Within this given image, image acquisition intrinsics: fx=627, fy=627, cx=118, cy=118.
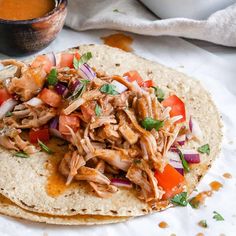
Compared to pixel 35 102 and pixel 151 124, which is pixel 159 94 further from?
pixel 35 102

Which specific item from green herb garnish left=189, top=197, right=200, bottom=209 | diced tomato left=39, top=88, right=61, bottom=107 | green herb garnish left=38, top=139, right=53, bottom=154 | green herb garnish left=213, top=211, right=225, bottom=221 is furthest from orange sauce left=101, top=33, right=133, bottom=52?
green herb garnish left=213, top=211, right=225, bottom=221

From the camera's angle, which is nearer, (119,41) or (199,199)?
(199,199)

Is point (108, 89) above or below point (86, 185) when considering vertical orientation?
above

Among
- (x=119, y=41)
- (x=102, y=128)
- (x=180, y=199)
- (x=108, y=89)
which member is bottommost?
(x=119, y=41)

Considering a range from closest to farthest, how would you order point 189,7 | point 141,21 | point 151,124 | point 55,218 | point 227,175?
point 55,218 → point 151,124 → point 227,175 → point 189,7 → point 141,21

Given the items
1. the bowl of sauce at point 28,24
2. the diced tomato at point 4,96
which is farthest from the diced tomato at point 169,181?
the bowl of sauce at point 28,24

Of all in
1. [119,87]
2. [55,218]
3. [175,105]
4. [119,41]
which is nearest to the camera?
[55,218]

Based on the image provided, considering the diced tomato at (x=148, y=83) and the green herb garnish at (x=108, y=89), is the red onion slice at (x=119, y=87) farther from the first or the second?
the diced tomato at (x=148, y=83)

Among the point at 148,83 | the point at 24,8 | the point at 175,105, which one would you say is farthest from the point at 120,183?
the point at 24,8
